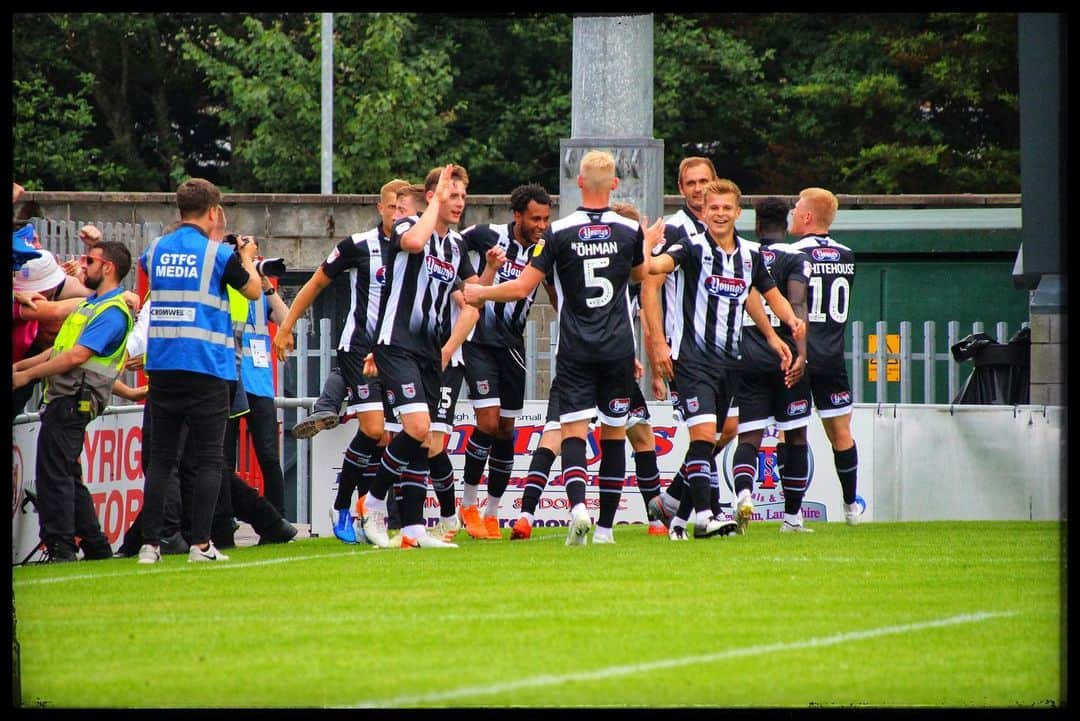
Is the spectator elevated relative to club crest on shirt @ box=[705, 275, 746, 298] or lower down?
lower down

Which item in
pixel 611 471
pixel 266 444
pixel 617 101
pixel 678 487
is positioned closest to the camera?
pixel 611 471

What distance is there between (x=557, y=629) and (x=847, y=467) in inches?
241

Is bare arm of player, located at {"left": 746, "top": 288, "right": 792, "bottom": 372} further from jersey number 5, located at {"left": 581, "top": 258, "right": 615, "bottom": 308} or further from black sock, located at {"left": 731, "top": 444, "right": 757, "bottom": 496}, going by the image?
jersey number 5, located at {"left": 581, "top": 258, "right": 615, "bottom": 308}

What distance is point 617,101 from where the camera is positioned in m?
15.1

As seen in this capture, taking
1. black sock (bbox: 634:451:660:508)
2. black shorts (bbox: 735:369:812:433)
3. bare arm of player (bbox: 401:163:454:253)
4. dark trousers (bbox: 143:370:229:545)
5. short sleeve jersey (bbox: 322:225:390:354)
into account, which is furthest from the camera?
black shorts (bbox: 735:369:812:433)

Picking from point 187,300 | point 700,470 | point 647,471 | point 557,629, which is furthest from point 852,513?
point 557,629

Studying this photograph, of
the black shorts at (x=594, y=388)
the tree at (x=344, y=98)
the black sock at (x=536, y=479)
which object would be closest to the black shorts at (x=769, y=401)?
the black sock at (x=536, y=479)

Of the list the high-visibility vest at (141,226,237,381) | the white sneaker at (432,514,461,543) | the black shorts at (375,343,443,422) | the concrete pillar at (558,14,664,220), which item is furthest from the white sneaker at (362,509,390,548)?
the concrete pillar at (558,14,664,220)

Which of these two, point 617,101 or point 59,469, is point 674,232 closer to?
point 617,101

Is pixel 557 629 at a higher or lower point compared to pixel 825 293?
lower

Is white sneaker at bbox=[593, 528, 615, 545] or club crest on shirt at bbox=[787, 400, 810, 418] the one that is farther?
club crest on shirt at bbox=[787, 400, 810, 418]

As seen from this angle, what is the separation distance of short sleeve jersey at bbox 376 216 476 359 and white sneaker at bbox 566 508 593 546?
→ 4.14 ft

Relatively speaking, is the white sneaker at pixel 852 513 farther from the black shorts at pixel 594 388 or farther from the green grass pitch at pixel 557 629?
the black shorts at pixel 594 388

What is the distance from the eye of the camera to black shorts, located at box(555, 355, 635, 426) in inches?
444
